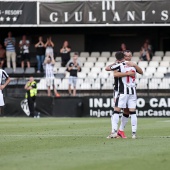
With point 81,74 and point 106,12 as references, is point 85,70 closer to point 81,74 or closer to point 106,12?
point 81,74

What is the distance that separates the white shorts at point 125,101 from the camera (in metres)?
16.6

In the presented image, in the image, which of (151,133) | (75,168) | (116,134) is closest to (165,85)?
(151,133)

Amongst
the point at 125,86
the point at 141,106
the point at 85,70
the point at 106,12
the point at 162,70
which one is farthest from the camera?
the point at 106,12

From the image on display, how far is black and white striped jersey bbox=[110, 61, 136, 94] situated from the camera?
54.0 ft

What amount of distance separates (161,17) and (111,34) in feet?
19.7

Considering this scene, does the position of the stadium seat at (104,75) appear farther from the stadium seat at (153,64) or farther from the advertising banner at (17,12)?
the advertising banner at (17,12)

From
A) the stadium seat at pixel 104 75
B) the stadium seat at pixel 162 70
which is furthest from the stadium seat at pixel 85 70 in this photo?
the stadium seat at pixel 162 70

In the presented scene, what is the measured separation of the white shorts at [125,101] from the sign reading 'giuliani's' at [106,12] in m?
19.8

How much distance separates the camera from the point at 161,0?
118 feet

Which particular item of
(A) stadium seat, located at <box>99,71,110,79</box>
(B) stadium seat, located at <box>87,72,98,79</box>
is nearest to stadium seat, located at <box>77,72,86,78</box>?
(B) stadium seat, located at <box>87,72,98,79</box>

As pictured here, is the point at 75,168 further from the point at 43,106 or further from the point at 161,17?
the point at 161,17

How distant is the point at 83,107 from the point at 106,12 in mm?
6586

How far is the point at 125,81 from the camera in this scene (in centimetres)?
1661

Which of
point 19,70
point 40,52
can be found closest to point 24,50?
point 40,52
